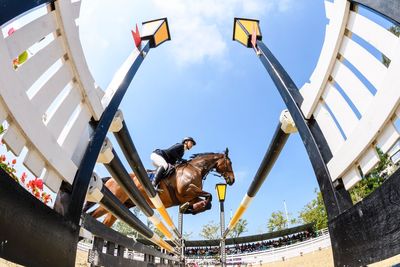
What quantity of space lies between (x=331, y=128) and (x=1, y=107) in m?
1.21

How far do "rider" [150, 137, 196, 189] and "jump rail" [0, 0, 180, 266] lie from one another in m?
2.99

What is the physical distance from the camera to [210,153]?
5.12 m

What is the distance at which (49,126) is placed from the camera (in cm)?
89

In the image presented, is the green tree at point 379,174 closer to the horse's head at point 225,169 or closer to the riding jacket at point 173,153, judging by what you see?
the horse's head at point 225,169

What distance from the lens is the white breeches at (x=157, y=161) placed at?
172 inches

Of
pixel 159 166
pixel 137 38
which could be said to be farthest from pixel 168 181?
pixel 137 38

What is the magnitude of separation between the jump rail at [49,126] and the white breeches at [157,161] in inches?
119

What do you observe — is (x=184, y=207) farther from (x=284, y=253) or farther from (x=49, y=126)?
(x=284, y=253)

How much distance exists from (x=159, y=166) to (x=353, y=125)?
11.8 ft

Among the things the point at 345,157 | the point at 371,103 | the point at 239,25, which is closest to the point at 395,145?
the point at 371,103

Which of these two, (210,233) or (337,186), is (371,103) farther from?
(210,233)

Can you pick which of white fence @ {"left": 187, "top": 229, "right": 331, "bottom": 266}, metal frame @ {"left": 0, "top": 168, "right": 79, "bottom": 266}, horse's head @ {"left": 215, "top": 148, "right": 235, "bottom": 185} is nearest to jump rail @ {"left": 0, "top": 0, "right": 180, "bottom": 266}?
metal frame @ {"left": 0, "top": 168, "right": 79, "bottom": 266}

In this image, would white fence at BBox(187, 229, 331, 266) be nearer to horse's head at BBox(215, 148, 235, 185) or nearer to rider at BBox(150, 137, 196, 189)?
horse's head at BBox(215, 148, 235, 185)

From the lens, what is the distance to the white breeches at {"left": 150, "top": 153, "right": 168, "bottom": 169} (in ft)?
14.4
